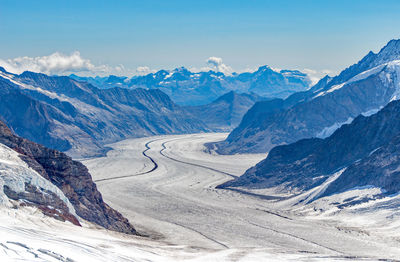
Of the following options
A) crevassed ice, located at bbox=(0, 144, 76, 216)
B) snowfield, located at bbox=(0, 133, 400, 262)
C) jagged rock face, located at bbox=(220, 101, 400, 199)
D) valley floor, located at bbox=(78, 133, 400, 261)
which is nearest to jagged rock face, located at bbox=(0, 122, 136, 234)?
crevassed ice, located at bbox=(0, 144, 76, 216)

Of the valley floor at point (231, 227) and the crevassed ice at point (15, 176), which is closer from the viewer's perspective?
the crevassed ice at point (15, 176)

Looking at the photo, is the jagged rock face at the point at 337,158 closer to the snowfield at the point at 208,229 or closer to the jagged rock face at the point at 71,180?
the snowfield at the point at 208,229

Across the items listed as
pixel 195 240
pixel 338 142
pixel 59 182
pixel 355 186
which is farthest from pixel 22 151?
pixel 338 142

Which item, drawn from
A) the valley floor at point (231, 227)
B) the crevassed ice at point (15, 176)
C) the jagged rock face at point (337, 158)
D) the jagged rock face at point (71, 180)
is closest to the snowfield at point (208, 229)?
the valley floor at point (231, 227)

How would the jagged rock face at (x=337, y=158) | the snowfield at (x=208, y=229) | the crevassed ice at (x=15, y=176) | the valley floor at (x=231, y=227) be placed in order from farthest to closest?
1. the jagged rock face at (x=337, y=158)
2. the valley floor at (x=231, y=227)
3. the crevassed ice at (x=15, y=176)
4. the snowfield at (x=208, y=229)

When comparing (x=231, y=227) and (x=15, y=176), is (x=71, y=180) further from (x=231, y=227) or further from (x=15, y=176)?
(x=231, y=227)

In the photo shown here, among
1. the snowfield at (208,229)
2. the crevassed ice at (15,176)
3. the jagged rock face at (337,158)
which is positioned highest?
the jagged rock face at (337,158)
